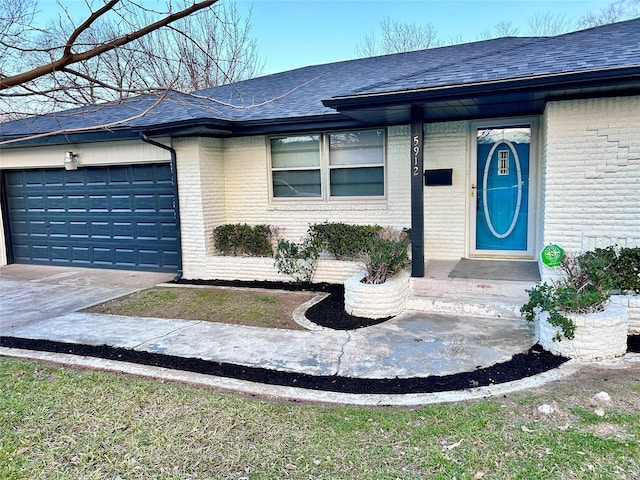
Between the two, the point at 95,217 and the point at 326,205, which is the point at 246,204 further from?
the point at 95,217

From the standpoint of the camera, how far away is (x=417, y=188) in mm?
6855

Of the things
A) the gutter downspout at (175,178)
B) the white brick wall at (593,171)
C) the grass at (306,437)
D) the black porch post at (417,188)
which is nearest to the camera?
the grass at (306,437)

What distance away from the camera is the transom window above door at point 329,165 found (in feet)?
28.8

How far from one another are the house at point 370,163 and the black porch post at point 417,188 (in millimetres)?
20

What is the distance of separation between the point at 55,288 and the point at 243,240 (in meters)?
3.58

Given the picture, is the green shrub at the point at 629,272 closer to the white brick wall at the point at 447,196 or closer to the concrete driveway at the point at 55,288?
the white brick wall at the point at 447,196

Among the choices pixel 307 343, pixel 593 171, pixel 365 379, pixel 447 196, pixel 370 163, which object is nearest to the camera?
pixel 365 379

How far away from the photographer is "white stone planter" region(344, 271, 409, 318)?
20.4 feet

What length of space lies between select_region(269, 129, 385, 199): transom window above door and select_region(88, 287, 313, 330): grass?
92.9 inches

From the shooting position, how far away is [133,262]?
1035 centimetres

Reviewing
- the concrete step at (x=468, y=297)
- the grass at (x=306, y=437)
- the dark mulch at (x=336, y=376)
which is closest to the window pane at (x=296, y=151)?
the concrete step at (x=468, y=297)

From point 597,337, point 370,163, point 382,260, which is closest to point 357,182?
point 370,163

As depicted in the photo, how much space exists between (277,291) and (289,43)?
4573mm

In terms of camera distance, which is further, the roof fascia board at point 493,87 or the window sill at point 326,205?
the window sill at point 326,205
